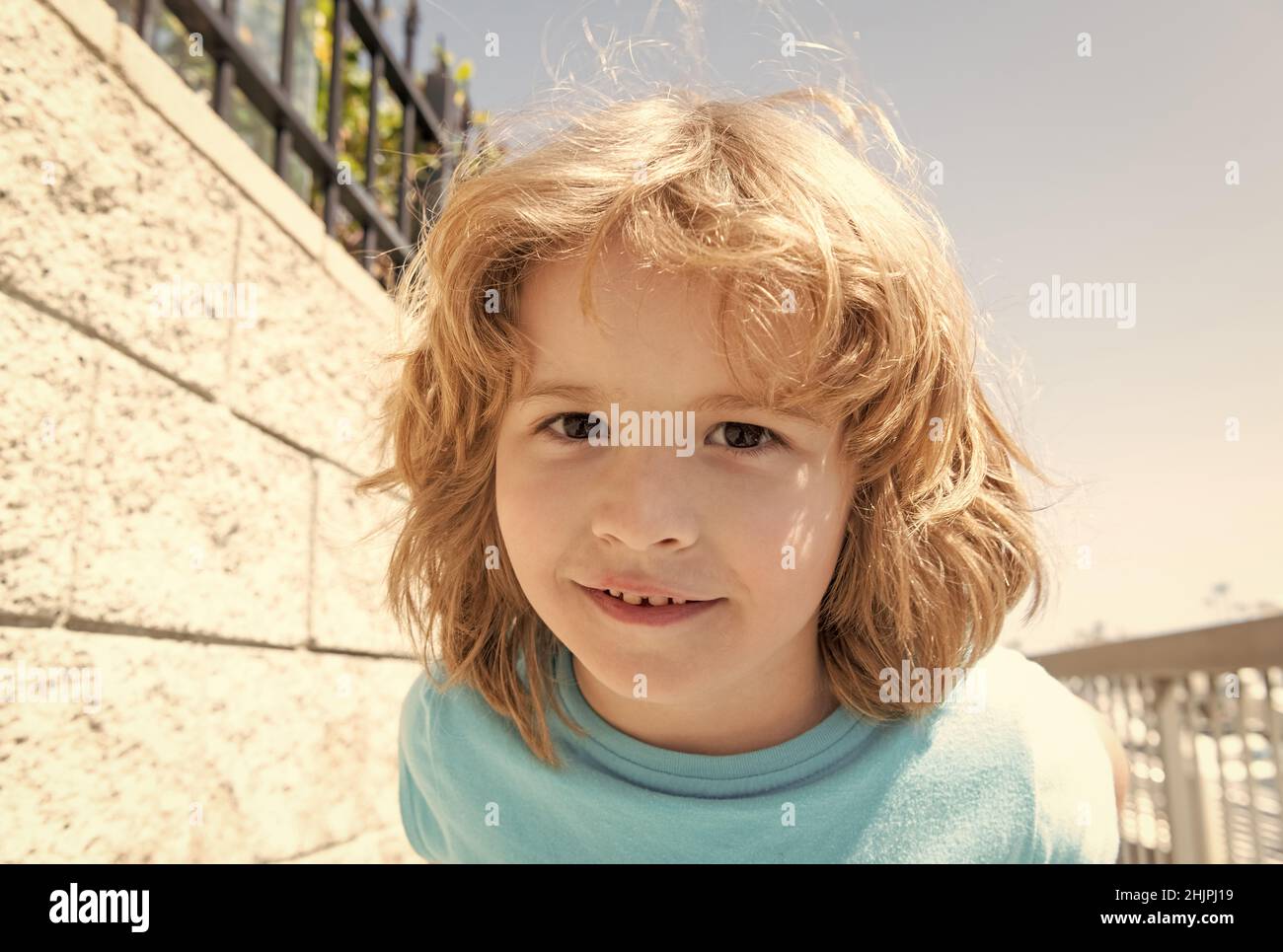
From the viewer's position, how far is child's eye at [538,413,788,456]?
3.71ft

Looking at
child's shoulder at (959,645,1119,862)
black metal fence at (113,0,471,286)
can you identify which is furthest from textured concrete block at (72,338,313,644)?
child's shoulder at (959,645,1119,862)

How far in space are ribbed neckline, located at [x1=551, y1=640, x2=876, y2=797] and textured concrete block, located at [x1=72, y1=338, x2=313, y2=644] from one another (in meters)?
0.73

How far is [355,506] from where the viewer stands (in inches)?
89.9

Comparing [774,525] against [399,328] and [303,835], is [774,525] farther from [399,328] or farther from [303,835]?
[303,835]

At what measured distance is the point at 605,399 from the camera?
1123 millimetres

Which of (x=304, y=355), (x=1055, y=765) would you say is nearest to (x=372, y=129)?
(x=304, y=355)

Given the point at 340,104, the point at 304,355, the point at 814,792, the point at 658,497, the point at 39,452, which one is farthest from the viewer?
the point at 340,104

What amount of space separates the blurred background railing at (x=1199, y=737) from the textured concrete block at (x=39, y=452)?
2.28 metres

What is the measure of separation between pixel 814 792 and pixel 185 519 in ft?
3.70

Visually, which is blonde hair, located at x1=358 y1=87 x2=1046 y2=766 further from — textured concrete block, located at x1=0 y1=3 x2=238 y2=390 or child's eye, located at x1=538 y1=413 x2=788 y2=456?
textured concrete block, located at x1=0 y1=3 x2=238 y2=390

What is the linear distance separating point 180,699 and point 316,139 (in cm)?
146

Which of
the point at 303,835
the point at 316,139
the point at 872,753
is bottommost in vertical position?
the point at 303,835

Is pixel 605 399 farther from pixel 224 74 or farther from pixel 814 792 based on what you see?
pixel 224 74
